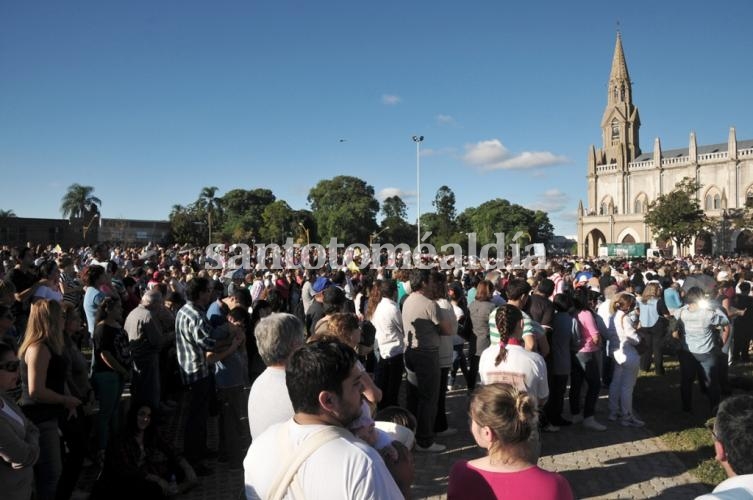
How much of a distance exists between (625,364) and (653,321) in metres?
2.90

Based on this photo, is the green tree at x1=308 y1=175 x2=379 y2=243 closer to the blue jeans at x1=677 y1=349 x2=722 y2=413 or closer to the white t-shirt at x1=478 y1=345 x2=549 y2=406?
the blue jeans at x1=677 y1=349 x2=722 y2=413

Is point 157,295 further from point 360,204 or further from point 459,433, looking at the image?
point 360,204

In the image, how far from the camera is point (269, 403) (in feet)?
9.93

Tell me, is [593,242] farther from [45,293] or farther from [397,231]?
[45,293]

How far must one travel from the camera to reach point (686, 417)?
23.4 ft

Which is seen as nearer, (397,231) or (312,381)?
(312,381)

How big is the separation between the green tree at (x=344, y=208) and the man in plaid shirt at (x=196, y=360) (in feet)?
202

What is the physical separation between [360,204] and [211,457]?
63.9m

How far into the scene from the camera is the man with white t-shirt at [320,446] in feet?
5.26

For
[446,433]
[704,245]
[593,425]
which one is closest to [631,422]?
[593,425]

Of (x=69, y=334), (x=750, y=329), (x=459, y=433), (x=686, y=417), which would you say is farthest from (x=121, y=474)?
(x=750, y=329)

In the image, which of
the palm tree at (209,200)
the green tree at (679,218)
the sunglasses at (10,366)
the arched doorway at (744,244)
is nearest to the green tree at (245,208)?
the palm tree at (209,200)

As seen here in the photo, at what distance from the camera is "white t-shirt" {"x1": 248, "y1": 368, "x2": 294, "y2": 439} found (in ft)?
9.86

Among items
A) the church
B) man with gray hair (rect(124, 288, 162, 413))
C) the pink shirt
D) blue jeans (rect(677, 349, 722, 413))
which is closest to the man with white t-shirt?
the pink shirt
